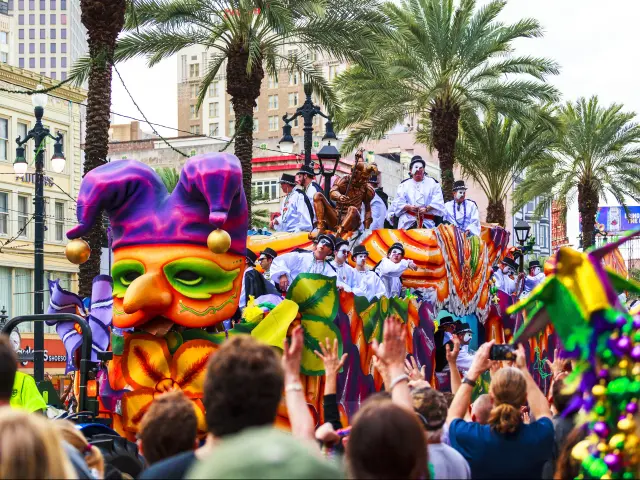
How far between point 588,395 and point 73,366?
6.84 m

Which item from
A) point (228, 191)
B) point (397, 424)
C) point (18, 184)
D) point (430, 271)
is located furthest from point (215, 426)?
point (18, 184)

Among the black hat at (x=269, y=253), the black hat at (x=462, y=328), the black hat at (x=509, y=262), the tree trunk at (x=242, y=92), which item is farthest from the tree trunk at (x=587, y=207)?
the black hat at (x=269, y=253)

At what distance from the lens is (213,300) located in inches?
330

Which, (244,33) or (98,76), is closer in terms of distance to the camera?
(98,76)

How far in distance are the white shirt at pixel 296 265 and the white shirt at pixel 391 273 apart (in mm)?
1858

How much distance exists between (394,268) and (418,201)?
242 centimetres

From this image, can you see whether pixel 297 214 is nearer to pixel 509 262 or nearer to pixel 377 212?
pixel 377 212

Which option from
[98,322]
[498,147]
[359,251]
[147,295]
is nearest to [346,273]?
[359,251]

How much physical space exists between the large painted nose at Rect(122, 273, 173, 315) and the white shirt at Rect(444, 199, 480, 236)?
9.44 meters

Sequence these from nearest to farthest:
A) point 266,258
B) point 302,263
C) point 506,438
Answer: point 506,438 < point 302,263 < point 266,258

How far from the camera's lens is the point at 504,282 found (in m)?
19.5

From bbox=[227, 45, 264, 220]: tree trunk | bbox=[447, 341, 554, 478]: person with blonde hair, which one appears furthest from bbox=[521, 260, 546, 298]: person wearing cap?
bbox=[447, 341, 554, 478]: person with blonde hair

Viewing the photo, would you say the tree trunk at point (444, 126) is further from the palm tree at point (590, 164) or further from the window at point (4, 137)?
the window at point (4, 137)

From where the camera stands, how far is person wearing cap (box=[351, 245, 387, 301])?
13227mm
